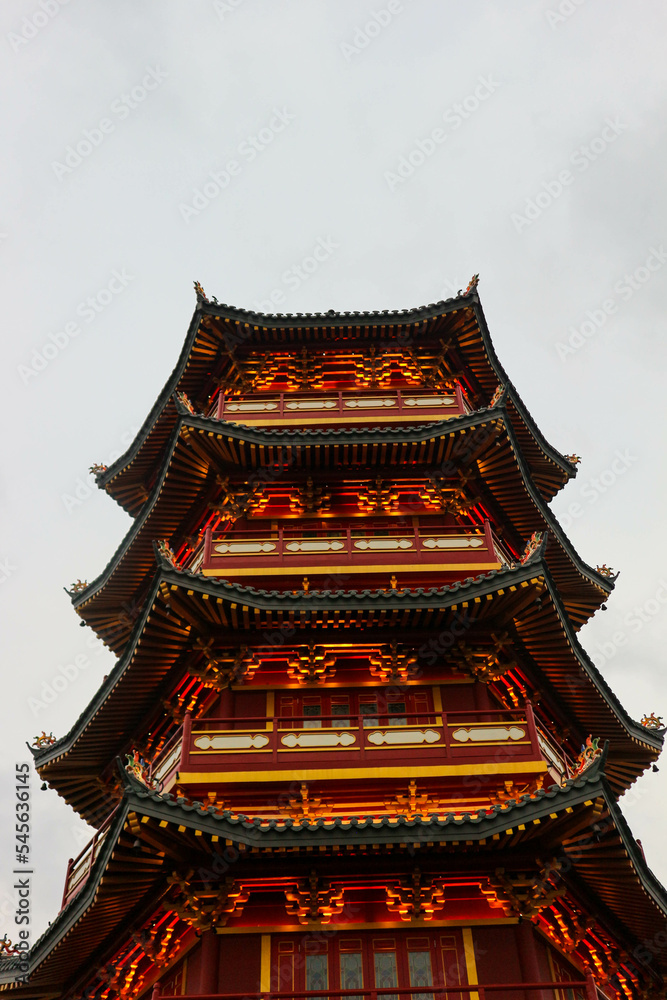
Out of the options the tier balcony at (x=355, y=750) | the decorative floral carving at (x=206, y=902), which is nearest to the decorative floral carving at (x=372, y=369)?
the tier balcony at (x=355, y=750)

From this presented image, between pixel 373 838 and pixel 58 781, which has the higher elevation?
pixel 58 781

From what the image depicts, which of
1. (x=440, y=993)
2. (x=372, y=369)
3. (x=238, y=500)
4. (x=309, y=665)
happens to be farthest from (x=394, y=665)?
(x=372, y=369)

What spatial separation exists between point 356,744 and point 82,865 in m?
6.85

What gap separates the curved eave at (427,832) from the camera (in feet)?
46.2

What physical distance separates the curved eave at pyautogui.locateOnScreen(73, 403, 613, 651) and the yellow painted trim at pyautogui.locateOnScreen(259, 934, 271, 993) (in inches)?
426

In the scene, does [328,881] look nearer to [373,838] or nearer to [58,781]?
[373,838]

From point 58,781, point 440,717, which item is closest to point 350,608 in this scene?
point 440,717

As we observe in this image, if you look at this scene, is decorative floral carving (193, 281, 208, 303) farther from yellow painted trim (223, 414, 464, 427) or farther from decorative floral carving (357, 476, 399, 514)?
decorative floral carving (357, 476, 399, 514)

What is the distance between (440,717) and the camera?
18016 millimetres

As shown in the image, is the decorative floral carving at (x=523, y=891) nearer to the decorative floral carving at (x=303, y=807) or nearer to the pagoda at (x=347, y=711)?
the pagoda at (x=347, y=711)

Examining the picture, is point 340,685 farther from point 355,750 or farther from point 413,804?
point 413,804

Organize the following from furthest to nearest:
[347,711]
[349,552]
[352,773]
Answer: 1. [349,552]
2. [347,711]
3. [352,773]

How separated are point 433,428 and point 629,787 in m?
10.3

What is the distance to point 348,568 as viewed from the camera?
20250 millimetres
